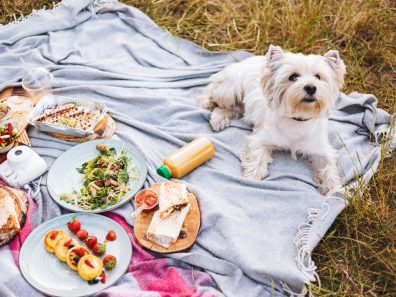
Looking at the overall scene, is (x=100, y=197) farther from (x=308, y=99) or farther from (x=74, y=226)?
(x=308, y=99)

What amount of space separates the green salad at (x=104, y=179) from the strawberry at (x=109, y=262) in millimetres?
526

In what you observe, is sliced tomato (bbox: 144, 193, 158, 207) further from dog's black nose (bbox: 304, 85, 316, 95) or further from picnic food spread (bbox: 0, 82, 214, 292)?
dog's black nose (bbox: 304, 85, 316, 95)

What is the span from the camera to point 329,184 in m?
3.82

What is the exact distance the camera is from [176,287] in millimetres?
3115

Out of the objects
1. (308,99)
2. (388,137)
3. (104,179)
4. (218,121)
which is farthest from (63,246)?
(388,137)

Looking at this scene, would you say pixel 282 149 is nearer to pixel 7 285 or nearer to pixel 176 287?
pixel 176 287

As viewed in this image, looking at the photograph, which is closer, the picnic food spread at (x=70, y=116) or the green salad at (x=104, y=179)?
the green salad at (x=104, y=179)

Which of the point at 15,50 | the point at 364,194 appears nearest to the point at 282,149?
the point at 364,194

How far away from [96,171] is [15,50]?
91.1 inches

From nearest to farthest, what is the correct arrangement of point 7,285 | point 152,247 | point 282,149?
point 7,285 < point 152,247 < point 282,149

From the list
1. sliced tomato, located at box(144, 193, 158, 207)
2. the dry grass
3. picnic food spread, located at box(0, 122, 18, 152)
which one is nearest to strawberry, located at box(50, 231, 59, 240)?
sliced tomato, located at box(144, 193, 158, 207)

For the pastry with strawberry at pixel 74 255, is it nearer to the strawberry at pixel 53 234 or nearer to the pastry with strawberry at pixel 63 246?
the pastry with strawberry at pixel 63 246

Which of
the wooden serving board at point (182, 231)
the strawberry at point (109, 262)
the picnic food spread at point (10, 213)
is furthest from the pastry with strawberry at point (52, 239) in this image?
the wooden serving board at point (182, 231)

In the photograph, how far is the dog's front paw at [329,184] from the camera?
3814 millimetres
